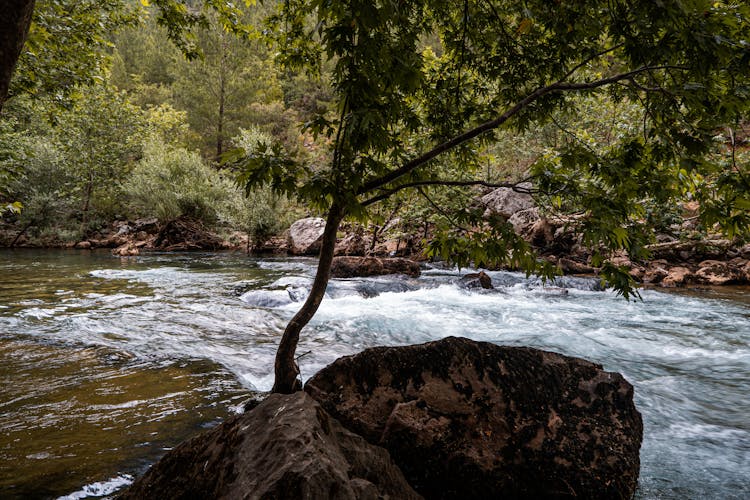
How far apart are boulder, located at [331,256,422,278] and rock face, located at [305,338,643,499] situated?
10005 mm

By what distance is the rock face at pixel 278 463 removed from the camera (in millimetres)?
1691

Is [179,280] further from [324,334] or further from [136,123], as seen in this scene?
[136,123]

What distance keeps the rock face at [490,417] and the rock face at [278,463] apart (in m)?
0.37

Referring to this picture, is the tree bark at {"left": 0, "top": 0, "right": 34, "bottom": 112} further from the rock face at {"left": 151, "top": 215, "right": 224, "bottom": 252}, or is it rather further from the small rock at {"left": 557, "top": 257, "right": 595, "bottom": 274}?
the rock face at {"left": 151, "top": 215, "right": 224, "bottom": 252}

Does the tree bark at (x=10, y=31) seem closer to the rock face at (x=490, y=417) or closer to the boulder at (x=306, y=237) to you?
the rock face at (x=490, y=417)

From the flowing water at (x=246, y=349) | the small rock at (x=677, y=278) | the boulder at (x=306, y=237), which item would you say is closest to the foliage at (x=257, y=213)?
the boulder at (x=306, y=237)

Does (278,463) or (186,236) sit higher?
(186,236)

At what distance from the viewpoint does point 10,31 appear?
1.73 meters

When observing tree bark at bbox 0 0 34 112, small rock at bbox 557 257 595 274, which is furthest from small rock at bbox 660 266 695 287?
tree bark at bbox 0 0 34 112

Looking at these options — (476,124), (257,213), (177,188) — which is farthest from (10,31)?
(177,188)

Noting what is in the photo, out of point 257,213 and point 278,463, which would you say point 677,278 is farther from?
point 257,213

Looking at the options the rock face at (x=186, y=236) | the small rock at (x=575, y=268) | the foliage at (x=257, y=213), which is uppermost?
the foliage at (x=257, y=213)

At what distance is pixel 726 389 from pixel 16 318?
420 inches

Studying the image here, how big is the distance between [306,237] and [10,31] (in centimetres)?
1951
